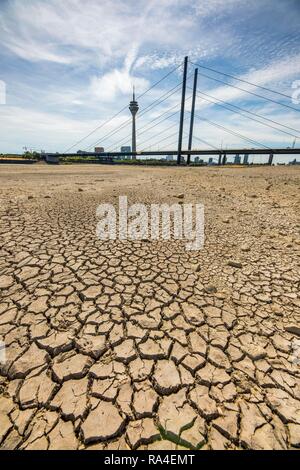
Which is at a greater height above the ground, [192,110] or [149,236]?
[192,110]

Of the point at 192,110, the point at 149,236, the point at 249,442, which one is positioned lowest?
the point at 249,442

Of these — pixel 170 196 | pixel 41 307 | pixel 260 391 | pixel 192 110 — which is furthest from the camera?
pixel 192 110

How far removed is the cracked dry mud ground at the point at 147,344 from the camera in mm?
1046

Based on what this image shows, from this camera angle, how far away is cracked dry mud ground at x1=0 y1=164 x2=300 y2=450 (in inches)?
41.2

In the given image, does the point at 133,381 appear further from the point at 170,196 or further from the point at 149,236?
the point at 170,196

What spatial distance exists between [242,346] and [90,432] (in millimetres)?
1051

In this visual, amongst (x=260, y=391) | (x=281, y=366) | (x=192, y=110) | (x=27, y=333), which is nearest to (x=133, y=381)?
(x=260, y=391)

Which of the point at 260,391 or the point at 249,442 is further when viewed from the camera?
the point at 260,391

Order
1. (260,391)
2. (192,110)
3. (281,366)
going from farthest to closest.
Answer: (192,110) < (281,366) < (260,391)

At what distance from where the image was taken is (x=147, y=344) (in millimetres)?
1496

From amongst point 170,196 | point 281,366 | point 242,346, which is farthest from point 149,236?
point 170,196

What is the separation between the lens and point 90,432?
1.02 meters

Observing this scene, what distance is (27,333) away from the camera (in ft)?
5.02

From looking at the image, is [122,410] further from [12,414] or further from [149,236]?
[149,236]
